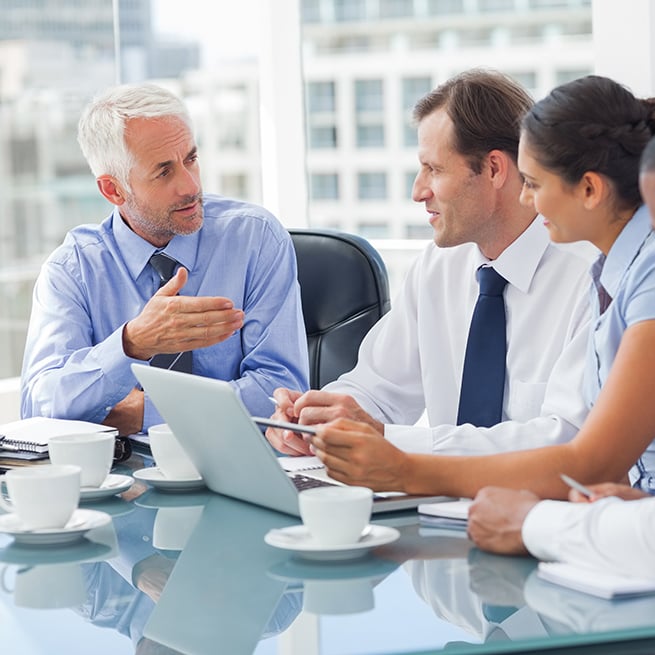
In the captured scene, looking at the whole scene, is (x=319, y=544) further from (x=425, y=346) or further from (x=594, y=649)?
(x=425, y=346)

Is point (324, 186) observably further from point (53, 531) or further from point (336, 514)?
point (336, 514)

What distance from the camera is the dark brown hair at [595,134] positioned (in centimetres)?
166

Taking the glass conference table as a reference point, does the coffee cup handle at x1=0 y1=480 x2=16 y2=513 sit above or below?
below

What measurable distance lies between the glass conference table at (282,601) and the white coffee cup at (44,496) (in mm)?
36

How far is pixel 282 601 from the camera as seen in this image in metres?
1.22

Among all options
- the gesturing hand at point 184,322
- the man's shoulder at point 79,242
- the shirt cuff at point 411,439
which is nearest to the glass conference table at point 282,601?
the shirt cuff at point 411,439

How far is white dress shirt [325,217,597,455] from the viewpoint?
1822mm

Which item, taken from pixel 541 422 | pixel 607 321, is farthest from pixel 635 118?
pixel 541 422

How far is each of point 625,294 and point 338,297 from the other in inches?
41.8

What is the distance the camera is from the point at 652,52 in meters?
3.27

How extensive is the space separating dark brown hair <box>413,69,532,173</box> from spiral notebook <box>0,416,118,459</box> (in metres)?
0.84

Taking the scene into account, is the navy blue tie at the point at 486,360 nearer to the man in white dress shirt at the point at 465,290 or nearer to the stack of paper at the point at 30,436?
the man in white dress shirt at the point at 465,290

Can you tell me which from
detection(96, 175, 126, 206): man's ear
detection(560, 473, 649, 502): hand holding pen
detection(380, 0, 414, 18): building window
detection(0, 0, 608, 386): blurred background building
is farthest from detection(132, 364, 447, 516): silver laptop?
detection(380, 0, 414, 18): building window

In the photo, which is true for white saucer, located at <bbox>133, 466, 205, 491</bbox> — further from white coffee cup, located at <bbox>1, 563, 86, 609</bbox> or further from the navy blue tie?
the navy blue tie
